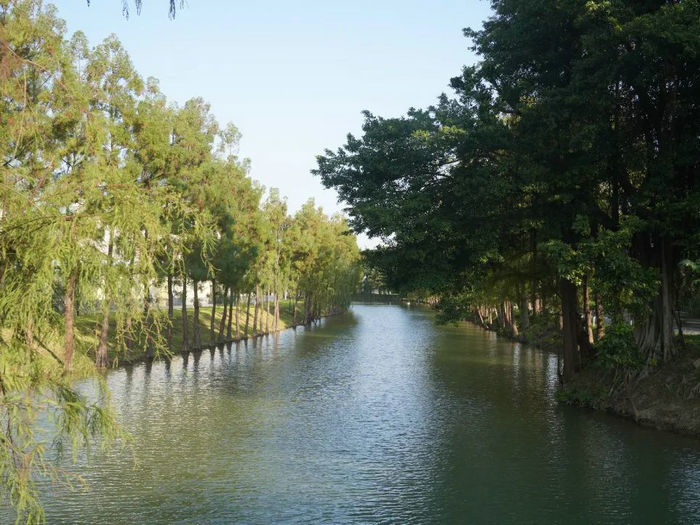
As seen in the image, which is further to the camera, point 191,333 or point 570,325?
point 191,333

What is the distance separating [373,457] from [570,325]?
15813mm

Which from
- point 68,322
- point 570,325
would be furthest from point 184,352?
point 68,322

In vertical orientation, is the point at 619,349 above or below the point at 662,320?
below

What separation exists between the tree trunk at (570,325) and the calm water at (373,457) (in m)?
2.57

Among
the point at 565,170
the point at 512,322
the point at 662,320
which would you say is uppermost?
the point at 565,170

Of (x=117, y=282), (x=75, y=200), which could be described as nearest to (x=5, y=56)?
(x=75, y=200)

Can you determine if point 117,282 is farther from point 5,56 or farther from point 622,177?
point 622,177

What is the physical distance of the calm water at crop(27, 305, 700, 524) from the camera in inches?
702

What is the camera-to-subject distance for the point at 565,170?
93.2 feet

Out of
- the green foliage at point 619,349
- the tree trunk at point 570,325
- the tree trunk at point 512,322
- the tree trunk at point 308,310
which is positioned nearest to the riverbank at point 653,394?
the tree trunk at point 570,325

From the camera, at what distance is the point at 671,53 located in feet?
75.3

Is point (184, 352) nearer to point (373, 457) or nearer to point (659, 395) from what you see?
point (373, 457)

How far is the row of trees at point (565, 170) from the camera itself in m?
25.3

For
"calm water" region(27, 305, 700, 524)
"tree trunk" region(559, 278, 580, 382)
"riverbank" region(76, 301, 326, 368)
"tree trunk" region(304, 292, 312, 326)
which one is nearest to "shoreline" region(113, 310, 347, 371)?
"riverbank" region(76, 301, 326, 368)
